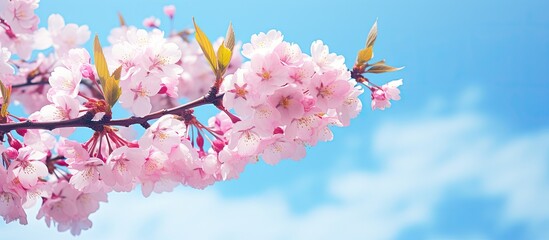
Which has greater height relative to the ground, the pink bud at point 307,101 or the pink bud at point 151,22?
the pink bud at point 151,22

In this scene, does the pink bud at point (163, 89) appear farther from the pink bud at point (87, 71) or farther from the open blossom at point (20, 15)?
the open blossom at point (20, 15)

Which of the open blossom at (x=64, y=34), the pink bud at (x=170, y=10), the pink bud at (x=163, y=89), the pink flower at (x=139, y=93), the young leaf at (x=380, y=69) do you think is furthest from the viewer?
the pink bud at (x=170, y=10)

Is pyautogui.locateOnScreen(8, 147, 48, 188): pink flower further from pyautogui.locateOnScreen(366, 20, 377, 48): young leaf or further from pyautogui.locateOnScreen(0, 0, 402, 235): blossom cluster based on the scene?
pyautogui.locateOnScreen(366, 20, 377, 48): young leaf

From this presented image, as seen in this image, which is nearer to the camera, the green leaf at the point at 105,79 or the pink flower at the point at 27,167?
the green leaf at the point at 105,79

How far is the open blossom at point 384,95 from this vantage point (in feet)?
6.19

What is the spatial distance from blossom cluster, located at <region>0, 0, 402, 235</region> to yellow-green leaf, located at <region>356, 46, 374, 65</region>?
0.03 metres

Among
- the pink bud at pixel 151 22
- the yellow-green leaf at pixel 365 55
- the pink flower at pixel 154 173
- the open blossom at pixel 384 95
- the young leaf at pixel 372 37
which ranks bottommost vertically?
the pink flower at pixel 154 173

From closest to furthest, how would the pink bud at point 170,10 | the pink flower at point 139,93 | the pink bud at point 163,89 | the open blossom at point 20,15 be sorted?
1. the pink flower at point 139,93
2. the pink bud at point 163,89
3. the open blossom at point 20,15
4. the pink bud at point 170,10

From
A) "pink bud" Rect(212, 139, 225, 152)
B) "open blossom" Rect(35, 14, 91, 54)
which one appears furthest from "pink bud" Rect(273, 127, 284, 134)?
"open blossom" Rect(35, 14, 91, 54)

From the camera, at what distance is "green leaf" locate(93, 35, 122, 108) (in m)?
1.60

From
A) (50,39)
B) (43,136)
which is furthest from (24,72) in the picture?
(43,136)

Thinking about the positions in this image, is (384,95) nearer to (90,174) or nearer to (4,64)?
(90,174)

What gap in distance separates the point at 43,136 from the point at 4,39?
0.99 m

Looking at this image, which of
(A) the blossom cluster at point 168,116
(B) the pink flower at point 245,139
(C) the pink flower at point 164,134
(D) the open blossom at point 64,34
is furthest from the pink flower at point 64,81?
(D) the open blossom at point 64,34
